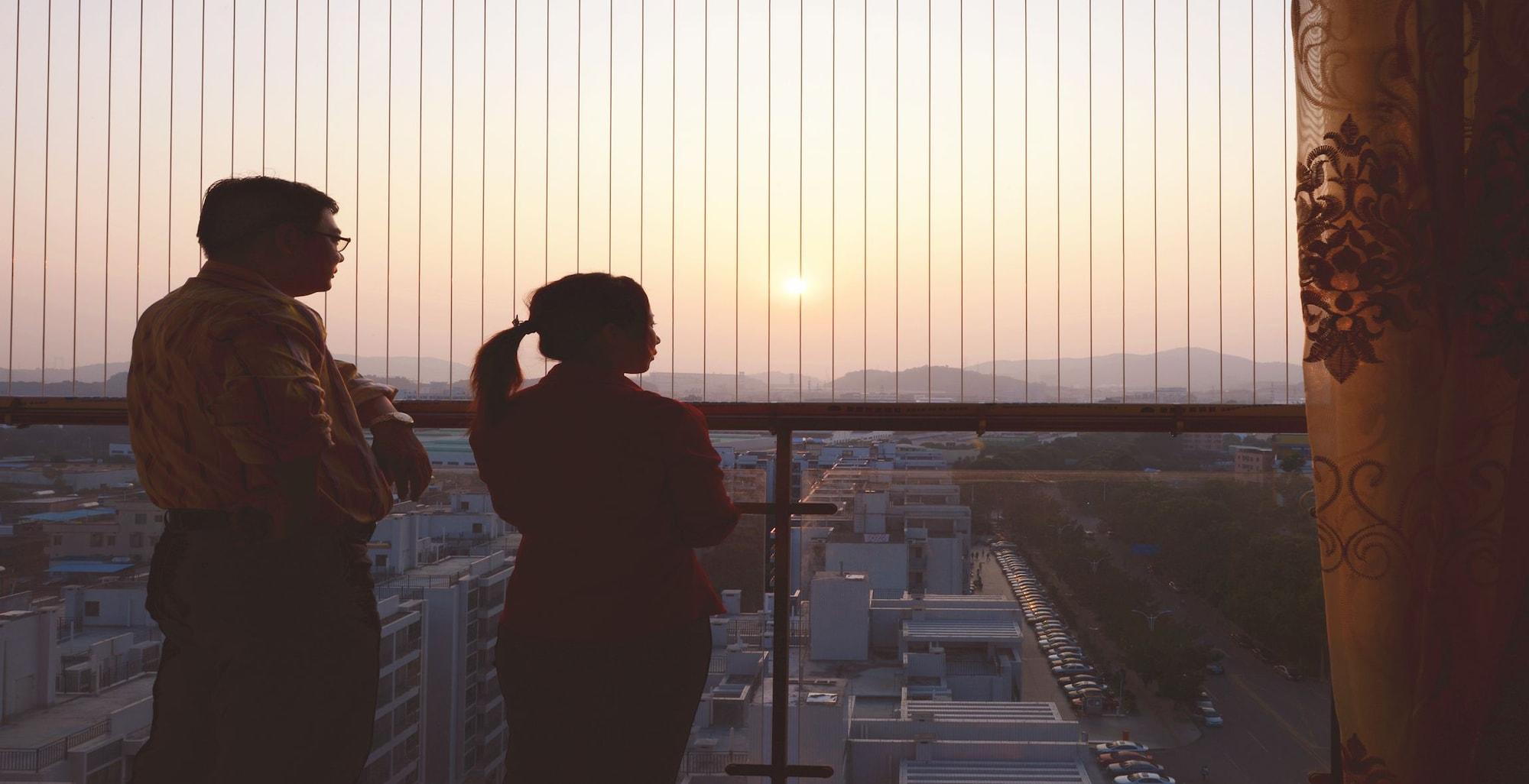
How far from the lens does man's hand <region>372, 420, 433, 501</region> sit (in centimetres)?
143

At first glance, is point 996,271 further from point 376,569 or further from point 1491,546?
point 376,569

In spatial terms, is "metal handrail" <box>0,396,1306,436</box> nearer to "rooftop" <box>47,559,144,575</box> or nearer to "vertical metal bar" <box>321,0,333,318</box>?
"rooftop" <box>47,559,144,575</box>

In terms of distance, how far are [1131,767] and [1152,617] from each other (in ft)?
0.88

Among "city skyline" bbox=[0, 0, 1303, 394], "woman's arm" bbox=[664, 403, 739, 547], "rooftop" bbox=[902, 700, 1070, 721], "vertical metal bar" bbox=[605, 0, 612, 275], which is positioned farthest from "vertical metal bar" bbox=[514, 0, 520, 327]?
"rooftop" bbox=[902, 700, 1070, 721]

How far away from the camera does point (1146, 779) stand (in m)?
1.82

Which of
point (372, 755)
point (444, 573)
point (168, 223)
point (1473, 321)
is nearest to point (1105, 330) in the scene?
point (1473, 321)

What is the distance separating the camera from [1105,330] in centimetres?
242

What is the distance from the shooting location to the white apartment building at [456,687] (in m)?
1.90

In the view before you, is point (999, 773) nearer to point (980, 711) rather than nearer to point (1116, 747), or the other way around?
point (980, 711)

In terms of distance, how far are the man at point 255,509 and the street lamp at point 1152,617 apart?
1.28m

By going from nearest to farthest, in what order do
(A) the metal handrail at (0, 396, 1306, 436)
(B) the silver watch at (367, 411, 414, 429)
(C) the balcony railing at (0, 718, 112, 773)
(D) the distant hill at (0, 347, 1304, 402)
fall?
(B) the silver watch at (367, 411, 414, 429) < (A) the metal handrail at (0, 396, 1306, 436) < (C) the balcony railing at (0, 718, 112, 773) < (D) the distant hill at (0, 347, 1304, 402)

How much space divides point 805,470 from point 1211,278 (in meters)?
1.13

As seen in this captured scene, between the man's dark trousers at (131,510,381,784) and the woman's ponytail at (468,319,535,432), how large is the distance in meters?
0.24

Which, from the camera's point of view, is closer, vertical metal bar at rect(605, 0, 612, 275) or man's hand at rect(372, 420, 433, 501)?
man's hand at rect(372, 420, 433, 501)
